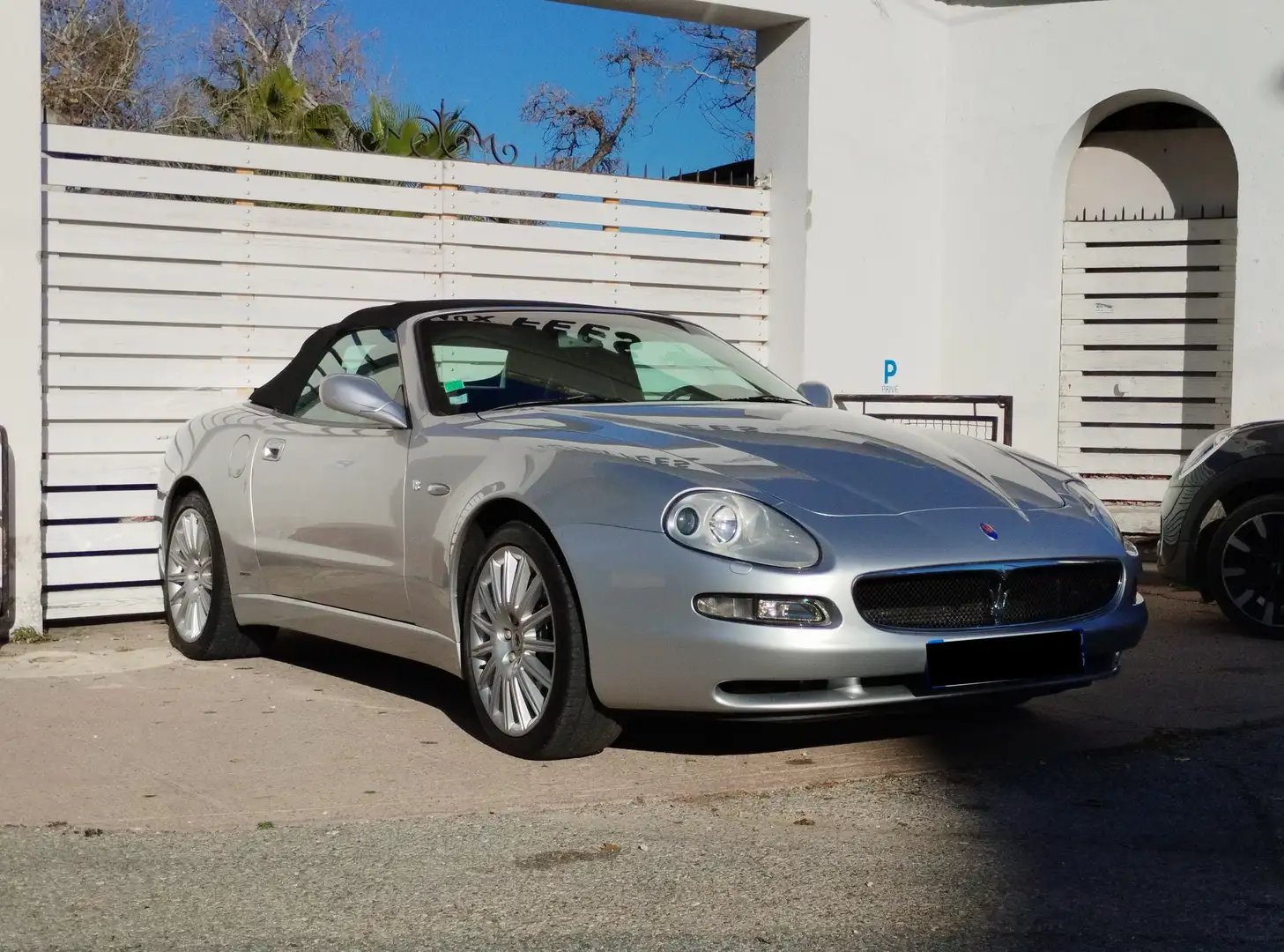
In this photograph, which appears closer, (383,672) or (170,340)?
(383,672)

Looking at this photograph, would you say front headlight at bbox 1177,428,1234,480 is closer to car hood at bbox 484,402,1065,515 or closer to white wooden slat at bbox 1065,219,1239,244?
car hood at bbox 484,402,1065,515

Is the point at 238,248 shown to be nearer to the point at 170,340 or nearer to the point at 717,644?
the point at 170,340

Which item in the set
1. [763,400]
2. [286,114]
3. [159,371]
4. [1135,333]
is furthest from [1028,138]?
[286,114]

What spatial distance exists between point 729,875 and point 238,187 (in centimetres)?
623

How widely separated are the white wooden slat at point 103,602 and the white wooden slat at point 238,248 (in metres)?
1.77

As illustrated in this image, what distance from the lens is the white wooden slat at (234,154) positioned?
27.7 feet

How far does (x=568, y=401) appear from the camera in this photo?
227 inches

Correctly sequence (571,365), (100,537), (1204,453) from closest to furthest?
1. (571,365)
2. (1204,453)
3. (100,537)

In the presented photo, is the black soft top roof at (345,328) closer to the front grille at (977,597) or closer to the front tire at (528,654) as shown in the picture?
the front tire at (528,654)

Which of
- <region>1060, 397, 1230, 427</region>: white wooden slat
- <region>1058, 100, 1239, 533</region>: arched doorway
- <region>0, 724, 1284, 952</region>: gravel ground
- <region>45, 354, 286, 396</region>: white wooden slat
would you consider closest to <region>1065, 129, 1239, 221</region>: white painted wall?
<region>1058, 100, 1239, 533</region>: arched doorway

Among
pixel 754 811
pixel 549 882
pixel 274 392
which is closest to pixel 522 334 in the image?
pixel 274 392

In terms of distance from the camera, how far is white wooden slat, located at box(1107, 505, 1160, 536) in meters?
11.5

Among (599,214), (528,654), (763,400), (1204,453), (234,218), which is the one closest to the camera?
(528,654)

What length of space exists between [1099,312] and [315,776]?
8427 mm
